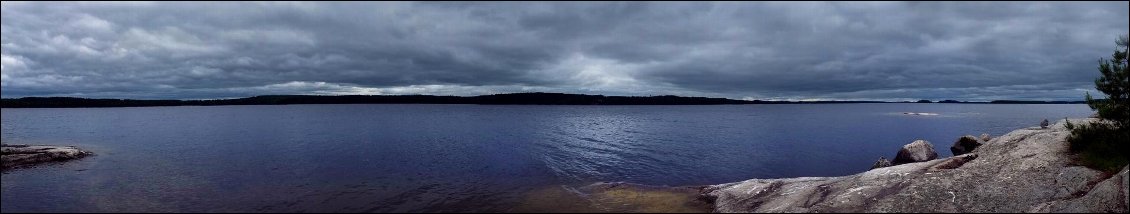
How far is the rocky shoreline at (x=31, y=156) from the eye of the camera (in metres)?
42.4

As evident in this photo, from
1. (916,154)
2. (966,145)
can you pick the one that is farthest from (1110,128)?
(966,145)

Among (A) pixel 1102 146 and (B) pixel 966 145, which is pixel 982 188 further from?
(B) pixel 966 145

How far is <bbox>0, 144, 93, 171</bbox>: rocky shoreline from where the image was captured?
42.4 meters

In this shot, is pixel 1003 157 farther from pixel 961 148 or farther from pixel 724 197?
pixel 961 148

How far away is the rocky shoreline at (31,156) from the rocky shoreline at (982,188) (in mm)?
58684

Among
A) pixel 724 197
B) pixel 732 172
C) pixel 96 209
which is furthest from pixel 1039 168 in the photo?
pixel 96 209

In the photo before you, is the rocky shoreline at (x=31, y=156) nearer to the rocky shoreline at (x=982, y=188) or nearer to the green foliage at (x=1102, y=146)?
the rocky shoreline at (x=982, y=188)

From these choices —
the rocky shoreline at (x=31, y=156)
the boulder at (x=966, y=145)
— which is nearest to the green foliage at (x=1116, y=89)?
the boulder at (x=966, y=145)

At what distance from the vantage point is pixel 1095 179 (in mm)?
19297

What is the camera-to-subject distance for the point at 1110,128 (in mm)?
21484

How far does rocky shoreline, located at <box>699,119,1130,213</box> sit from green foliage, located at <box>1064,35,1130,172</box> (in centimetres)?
57

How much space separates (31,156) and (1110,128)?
254 feet

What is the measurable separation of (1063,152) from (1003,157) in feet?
6.81

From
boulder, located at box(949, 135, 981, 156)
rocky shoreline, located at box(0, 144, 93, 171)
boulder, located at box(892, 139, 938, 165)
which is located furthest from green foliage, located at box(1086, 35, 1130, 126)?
rocky shoreline, located at box(0, 144, 93, 171)
